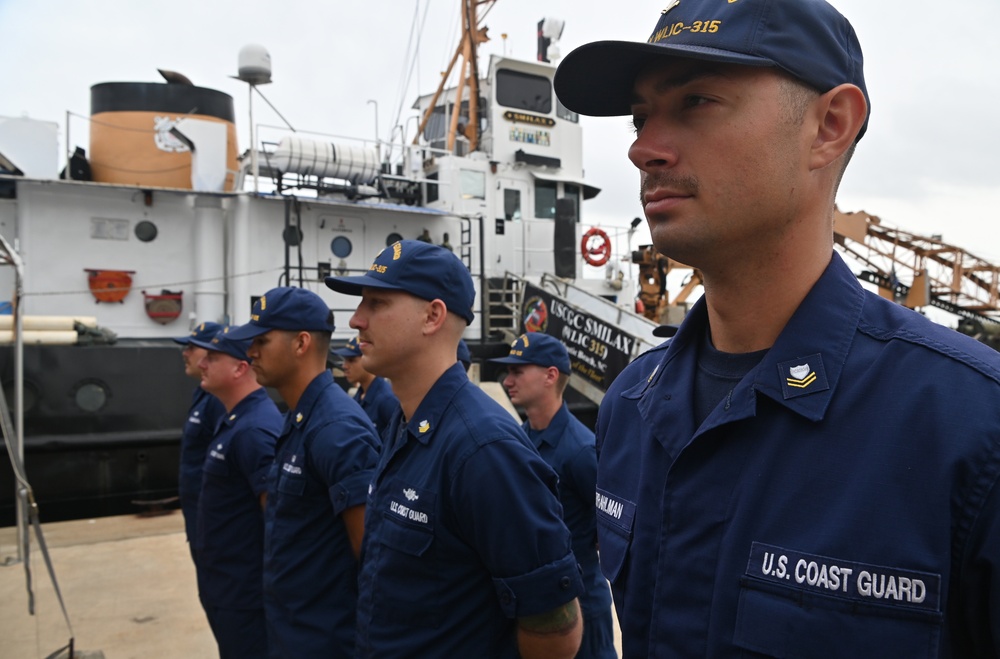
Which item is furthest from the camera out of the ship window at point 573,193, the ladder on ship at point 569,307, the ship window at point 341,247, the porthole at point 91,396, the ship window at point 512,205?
the ship window at point 573,193

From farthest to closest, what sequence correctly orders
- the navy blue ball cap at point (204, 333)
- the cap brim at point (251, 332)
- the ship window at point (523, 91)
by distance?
the ship window at point (523, 91)
the navy blue ball cap at point (204, 333)
the cap brim at point (251, 332)

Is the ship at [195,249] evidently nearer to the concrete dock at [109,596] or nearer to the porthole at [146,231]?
the porthole at [146,231]

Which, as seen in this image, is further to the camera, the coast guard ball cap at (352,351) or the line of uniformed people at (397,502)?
the coast guard ball cap at (352,351)

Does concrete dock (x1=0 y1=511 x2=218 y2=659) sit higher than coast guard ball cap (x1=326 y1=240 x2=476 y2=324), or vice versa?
coast guard ball cap (x1=326 y1=240 x2=476 y2=324)

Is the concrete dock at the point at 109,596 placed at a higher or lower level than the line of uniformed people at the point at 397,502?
lower

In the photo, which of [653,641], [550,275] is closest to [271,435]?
[653,641]

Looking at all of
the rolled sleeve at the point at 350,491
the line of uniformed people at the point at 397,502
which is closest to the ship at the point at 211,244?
the line of uniformed people at the point at 397,502

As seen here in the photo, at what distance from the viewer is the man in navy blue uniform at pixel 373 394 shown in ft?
18.2

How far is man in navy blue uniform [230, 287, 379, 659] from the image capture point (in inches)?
105

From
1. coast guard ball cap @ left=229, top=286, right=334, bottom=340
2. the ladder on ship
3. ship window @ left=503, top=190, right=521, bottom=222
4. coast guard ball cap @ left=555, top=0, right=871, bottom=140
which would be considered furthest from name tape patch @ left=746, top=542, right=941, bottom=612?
ship window @ left=503, top=190, right=521, bottom=222

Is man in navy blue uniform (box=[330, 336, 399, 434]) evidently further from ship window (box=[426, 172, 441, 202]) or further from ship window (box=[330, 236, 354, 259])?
ship window (box=[426, 172, 441, 202])

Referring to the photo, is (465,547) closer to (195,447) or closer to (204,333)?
(195,447)

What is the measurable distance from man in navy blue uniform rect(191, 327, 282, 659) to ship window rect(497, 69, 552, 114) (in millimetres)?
9504

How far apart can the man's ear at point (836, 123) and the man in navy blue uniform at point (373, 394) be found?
412 centimetres
